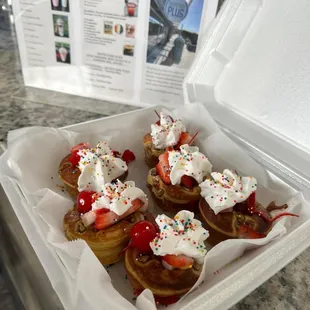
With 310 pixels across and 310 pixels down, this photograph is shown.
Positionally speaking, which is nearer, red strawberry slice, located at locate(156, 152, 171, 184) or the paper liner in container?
the paper liner in container

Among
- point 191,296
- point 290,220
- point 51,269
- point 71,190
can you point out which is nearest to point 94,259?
point 51,269

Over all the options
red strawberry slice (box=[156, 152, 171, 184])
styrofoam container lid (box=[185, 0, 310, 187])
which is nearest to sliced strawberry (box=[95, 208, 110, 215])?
red strawberry slice (box=[156, 152, 171, 184])

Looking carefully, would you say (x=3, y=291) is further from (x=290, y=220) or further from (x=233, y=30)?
(x=233, y=30)

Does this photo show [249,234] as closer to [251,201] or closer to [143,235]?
[251,201]

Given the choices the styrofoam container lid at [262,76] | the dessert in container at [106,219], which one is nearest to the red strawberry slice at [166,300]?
the dessert in container at [106,219]

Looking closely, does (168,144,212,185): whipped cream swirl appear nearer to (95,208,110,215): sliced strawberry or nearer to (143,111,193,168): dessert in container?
(143,111,193,168): dessert in container
